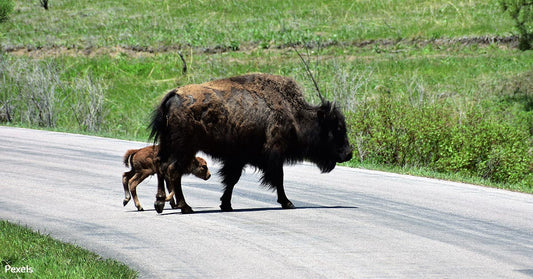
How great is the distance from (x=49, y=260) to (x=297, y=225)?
3.73 m

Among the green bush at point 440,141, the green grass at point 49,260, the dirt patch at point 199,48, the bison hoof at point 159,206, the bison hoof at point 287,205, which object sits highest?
the green grass at point 49,260

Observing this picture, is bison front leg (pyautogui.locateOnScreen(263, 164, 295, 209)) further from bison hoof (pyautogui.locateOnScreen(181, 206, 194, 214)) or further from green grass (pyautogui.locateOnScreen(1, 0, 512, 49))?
green grass (pyautogui.locateOnScreen(1, 0, 512, 49))

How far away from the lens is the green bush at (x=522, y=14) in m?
32.7

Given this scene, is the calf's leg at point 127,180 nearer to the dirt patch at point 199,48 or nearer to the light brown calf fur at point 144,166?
the light brown calf fur at point 144,166

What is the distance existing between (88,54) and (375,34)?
18.7 meters

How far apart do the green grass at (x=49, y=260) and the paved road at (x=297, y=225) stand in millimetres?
347

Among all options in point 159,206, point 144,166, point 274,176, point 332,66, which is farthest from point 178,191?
point 332,66

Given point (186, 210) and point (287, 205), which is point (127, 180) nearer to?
point (186, 210)

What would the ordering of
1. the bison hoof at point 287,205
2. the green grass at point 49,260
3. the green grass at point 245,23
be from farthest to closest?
1. the green grass at point 245,23
2. the bison hoof at point 287,205
3. the green grass at point 49,260

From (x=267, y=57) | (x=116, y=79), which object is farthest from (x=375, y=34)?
(x=116, y=79)

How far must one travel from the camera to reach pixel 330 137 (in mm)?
12242

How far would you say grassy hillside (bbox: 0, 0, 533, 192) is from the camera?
69.8 ft

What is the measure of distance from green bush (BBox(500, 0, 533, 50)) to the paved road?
17674 millimetres

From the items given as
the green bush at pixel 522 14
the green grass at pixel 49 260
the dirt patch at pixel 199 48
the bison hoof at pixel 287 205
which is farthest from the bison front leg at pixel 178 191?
the dirt patch at pixel 199 48
